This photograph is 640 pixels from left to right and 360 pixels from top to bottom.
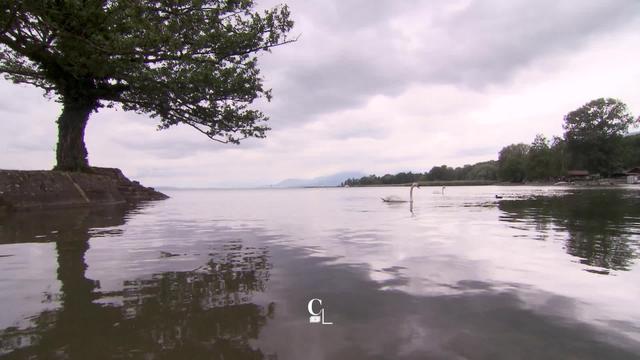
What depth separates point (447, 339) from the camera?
338 cm

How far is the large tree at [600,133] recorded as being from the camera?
10536 cm

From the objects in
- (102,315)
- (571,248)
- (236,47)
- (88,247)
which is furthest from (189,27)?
(571,248)

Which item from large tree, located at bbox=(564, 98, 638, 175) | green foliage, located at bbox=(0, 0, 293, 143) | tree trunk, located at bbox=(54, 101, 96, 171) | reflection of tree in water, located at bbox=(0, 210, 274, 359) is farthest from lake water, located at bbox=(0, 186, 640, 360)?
large tree, located at bbox=(564, 98, 638, 175)

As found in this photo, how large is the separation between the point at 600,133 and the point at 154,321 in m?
133

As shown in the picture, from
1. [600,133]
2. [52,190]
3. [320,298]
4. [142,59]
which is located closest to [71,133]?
[52,190]

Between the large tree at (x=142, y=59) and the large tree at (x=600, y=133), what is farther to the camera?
the large tree at (x=600, y=133)

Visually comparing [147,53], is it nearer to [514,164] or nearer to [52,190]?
[52,190]

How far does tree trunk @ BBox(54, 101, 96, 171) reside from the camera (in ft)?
70.4

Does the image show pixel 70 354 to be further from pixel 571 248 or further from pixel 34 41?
pixel 34 41

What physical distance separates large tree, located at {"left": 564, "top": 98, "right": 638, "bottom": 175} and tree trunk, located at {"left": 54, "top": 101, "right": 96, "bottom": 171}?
422ft

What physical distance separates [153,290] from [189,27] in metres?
12.5

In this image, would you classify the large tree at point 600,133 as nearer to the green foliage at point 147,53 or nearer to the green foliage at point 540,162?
the green foliage at point 540,162

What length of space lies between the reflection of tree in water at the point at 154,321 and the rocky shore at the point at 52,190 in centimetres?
1456

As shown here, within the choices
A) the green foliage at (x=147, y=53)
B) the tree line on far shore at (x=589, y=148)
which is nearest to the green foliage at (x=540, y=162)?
the tree line on far shore at (x=589, y=148)
